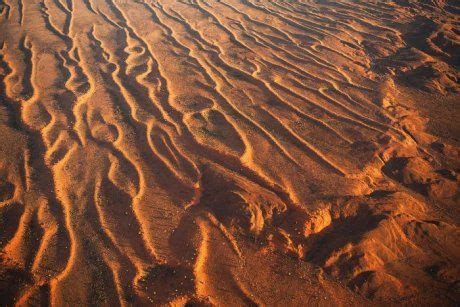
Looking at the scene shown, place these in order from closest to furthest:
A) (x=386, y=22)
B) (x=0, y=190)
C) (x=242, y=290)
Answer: (x=242, y=290), (x=0, y=190), (x=386, y=22)

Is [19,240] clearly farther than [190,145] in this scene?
No

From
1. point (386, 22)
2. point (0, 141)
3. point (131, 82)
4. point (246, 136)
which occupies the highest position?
point (386, 22)

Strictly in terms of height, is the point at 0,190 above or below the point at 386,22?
below

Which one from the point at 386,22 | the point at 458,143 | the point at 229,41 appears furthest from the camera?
the point at 386,22

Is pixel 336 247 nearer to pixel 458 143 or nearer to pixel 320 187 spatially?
pixel 320 187

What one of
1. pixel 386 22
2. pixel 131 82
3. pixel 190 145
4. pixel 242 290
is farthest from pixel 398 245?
pixel 386 22

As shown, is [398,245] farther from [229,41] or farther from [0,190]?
[229,41]
